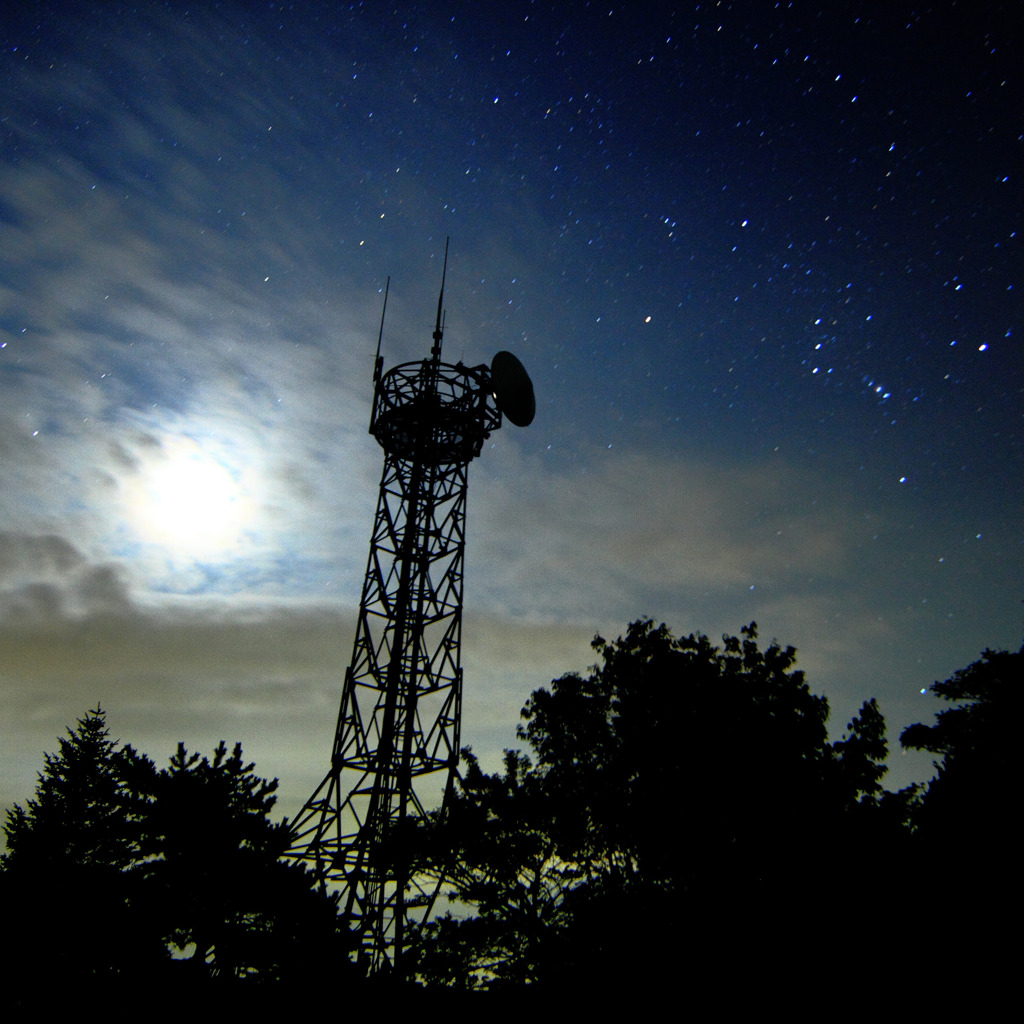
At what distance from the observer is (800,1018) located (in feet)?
39.2

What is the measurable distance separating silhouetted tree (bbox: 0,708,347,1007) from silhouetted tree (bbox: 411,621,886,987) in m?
5.08

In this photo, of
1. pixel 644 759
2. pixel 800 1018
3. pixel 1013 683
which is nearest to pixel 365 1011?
pixel 800 1018

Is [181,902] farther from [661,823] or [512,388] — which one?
[512,388]

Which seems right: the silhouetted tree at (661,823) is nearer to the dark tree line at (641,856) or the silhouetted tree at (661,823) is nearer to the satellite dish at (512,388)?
the dark tree line at (641,856)

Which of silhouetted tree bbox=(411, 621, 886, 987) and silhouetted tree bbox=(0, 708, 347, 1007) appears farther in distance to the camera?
silhouetted tree bbox=(411, 621, 886, 987)

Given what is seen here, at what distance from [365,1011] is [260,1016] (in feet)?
4.36

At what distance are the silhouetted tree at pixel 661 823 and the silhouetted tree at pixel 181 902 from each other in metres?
5.08

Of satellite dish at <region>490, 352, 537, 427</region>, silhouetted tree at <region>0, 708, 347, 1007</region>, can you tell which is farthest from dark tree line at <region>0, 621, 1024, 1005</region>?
satellite dish at <region>490, 352, 537, 427</region>

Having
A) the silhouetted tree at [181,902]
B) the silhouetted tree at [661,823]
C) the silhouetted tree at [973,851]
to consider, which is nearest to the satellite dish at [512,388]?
the silhouetted tree at [661,823]

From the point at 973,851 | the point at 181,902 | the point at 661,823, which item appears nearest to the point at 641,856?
the point at 661,823

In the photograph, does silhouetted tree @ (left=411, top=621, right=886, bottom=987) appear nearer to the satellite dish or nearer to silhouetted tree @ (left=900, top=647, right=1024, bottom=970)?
silhouetted tree @ (left=900, top=647, right=1024, bottom=970)

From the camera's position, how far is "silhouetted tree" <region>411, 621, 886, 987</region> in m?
13.5

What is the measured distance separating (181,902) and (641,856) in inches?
438

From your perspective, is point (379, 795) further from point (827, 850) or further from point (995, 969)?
point (995, 969)
